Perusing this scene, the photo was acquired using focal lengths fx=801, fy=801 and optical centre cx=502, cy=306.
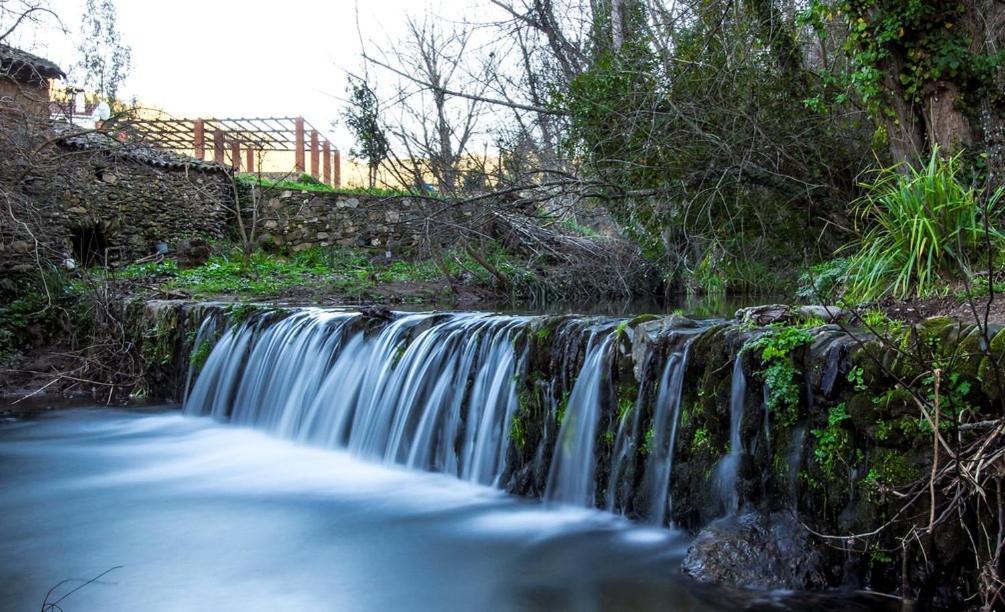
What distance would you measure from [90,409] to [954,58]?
9174 millimetres

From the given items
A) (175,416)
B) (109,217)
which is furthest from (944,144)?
(109,217)

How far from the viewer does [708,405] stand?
15.1 feet

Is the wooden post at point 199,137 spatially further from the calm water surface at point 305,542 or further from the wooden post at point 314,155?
the calm water surface at point 305,542

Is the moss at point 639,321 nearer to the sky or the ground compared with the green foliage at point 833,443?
nearer to the sky

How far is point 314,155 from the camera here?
949 inches

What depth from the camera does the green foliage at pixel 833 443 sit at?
395 cm

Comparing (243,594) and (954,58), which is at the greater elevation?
(954,58)

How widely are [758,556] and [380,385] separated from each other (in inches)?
156

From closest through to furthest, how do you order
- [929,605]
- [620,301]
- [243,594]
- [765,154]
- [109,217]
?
[929,605], [243,594], [765,154], [620,301], [109,217]

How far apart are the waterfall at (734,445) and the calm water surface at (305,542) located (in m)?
0.39

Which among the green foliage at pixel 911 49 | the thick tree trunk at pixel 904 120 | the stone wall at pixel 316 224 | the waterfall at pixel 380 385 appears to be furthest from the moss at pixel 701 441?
the stone wall at pixel 316 224

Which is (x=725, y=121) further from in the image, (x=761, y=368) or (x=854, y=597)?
(x=854, y=597)

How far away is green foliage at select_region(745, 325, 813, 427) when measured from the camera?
418 centimetres

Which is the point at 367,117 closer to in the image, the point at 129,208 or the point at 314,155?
the point at 129,208
